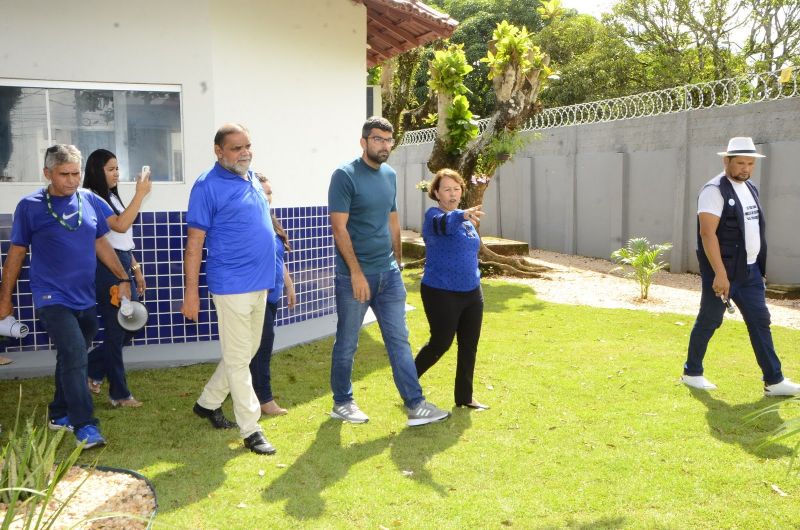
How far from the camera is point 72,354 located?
174 inches

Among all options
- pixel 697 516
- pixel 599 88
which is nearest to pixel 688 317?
pixel 697 516

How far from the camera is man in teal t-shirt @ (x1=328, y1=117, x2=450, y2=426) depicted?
469 centimetres

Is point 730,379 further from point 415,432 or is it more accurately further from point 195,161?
point 195,161

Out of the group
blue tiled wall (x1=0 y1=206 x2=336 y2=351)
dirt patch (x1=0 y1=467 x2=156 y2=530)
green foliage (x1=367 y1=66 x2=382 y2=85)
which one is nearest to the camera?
dirt patch (x1=0 y1=467 x2=156 y2=530)

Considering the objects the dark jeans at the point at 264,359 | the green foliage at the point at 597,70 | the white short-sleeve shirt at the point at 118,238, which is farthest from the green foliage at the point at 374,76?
the dark jeans at the point at 264,359

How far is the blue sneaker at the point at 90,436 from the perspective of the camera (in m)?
4.50

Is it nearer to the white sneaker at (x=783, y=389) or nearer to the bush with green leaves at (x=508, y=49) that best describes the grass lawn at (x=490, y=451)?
the white sneaker at (x=783, y=389)

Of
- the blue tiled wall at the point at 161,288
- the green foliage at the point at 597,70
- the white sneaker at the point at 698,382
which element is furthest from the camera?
the green foliage at the point at 597,70

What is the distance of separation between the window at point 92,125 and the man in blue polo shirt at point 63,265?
248cm

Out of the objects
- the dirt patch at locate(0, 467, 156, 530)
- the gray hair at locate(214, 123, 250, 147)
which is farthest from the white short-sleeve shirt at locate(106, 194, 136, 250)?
the dirt patch at locate(0, 467, 156, 530)

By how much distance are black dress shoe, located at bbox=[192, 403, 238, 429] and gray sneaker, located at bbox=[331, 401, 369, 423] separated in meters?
0.66

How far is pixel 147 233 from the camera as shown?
686 cm

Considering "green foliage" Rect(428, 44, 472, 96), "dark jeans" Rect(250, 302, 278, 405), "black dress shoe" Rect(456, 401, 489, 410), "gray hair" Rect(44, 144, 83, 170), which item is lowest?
"black dress shoe" Rect(456, 401, 489, 410)

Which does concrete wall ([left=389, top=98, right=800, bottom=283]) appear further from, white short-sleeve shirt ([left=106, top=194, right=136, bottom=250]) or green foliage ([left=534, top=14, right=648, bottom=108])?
green foliage ([left=534, top=14, right=648, bottom=108])
